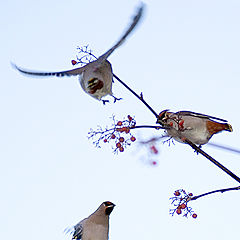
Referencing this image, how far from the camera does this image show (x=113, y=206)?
1989mm

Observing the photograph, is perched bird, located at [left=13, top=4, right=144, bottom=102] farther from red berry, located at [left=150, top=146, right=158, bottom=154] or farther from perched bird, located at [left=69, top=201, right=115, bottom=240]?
red berry, located at [left=150, top=146, right=158, bottom=154]

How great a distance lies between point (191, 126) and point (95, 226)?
65 centimetres

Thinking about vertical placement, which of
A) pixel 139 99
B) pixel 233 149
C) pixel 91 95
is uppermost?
pixel 91 95

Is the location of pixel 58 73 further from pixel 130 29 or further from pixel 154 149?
pixel 154 149

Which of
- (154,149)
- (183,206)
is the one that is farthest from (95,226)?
(154,149)

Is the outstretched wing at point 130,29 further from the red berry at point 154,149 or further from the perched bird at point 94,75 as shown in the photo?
the red berry at point 154,149

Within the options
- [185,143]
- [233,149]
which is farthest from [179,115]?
[233,149]

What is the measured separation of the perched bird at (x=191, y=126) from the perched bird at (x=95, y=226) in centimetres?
56

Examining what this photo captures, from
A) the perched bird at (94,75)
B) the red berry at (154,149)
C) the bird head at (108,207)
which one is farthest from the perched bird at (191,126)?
the bird head at (108,207)

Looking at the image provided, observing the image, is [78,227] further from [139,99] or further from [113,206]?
[139,99]

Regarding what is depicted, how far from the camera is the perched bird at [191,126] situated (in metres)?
1.40

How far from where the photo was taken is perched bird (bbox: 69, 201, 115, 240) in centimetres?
189

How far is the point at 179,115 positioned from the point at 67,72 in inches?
19.9

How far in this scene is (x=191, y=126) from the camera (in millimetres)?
1585
